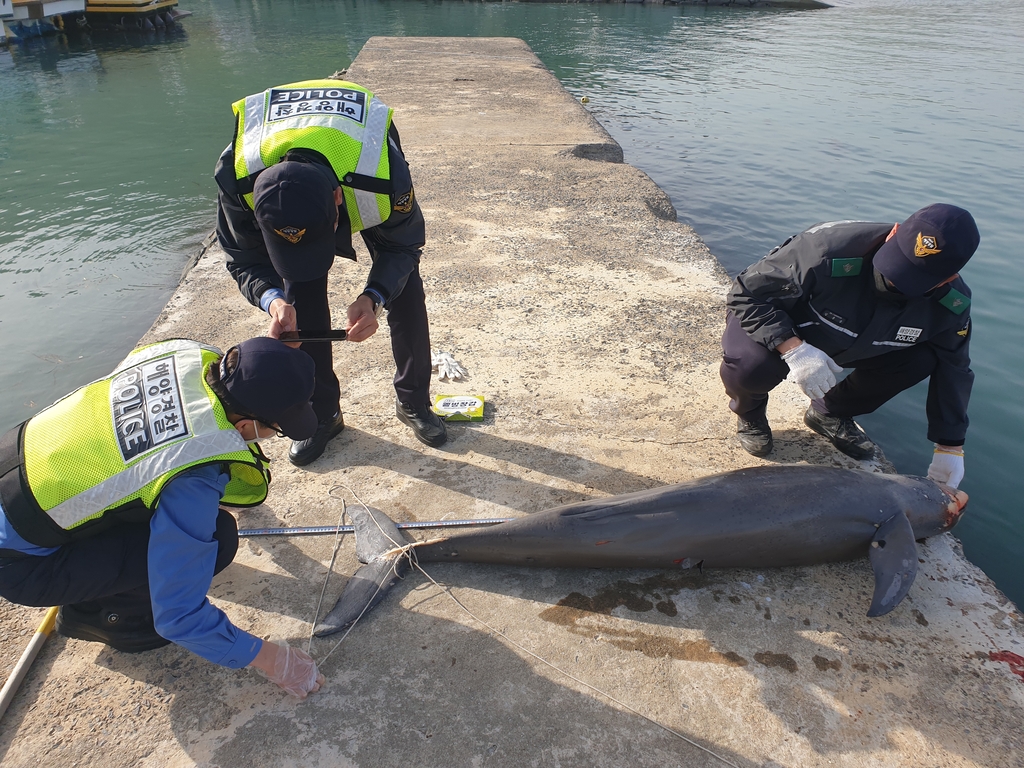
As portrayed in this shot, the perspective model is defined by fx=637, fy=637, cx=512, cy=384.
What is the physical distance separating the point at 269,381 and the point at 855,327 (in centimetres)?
284

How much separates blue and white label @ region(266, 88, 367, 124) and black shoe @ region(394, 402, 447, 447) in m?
1.51

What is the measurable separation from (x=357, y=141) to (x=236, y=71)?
18.2 m

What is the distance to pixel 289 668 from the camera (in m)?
2.19

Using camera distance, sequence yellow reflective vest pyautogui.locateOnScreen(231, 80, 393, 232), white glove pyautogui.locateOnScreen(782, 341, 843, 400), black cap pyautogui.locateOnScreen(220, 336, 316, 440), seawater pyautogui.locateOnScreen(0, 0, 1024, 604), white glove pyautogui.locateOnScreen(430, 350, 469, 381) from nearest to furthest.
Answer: black cap pyautogui.locateOnScreen(220, 336, 316, 440) < yellow reflective vest pyautogui.locateOnScreen(231, 80, 393, 232) < white glove pyautogui.locateOnScreen(782, 341, 843, 400) < white glove pyautogui.locateOnScreen(430, 350, 469, 381) < seawater pyautogui.locateOnScreen(0, 0, 1024, 604)

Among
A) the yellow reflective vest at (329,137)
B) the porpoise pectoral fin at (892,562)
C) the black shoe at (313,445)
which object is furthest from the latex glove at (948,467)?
the black shoe at (313,445)

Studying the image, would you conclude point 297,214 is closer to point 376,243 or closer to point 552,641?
point 376,243

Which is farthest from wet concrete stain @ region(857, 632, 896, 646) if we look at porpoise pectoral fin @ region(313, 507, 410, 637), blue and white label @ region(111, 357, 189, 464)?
blue and white label @ region(111, 357, 189, 464)

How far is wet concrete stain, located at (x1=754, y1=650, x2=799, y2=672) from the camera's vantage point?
242 cm

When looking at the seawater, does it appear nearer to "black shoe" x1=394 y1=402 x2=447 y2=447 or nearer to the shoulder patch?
"black shoe" x1=394 y1=402 x2=447 y2=447

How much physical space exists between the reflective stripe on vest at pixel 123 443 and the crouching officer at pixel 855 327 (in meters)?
2.59

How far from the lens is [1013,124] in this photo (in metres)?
12.6

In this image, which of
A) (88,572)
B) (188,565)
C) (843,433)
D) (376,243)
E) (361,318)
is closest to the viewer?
(188,565)

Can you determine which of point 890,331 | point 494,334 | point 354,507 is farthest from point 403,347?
point 890,331

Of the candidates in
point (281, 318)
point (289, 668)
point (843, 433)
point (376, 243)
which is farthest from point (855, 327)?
point (289, 668)
